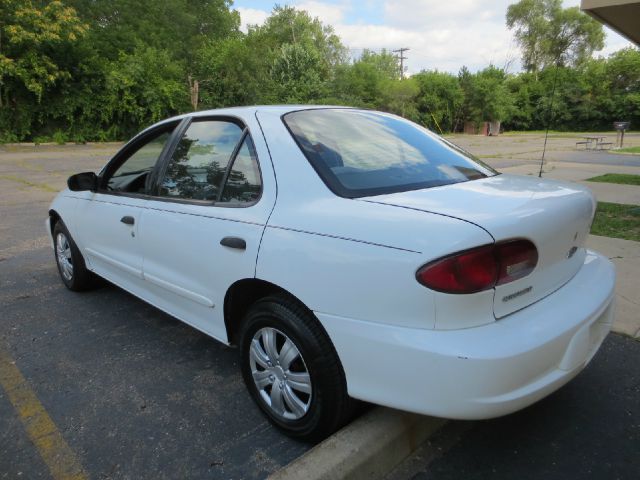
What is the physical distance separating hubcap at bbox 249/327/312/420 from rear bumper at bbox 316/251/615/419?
31 cm

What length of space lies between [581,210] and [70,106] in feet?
83.5

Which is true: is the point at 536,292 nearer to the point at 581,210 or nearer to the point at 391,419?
the point at 581,210

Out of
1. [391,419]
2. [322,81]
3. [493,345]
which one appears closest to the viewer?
[493,345]

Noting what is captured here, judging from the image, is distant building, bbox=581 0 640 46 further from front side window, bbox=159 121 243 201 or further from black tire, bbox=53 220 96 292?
black tire, bbox=53 220 96 292

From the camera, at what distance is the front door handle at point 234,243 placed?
2.35m

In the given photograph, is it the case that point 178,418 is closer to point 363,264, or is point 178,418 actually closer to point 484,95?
point 363,264

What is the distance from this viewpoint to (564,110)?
40.9 meters

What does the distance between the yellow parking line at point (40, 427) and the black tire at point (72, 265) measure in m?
1.15

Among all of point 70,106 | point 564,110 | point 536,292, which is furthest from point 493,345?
point 564,110

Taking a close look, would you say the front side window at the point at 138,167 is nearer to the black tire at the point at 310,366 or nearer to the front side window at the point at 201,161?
the front side window at the point at 201,161

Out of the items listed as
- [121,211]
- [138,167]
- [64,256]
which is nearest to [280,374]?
[121,211]

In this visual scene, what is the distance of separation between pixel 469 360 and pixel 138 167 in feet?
9.31

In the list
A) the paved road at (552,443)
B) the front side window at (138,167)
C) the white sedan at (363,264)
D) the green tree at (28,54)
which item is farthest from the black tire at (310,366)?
the green tree at (28,54)

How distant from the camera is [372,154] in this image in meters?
2.61
